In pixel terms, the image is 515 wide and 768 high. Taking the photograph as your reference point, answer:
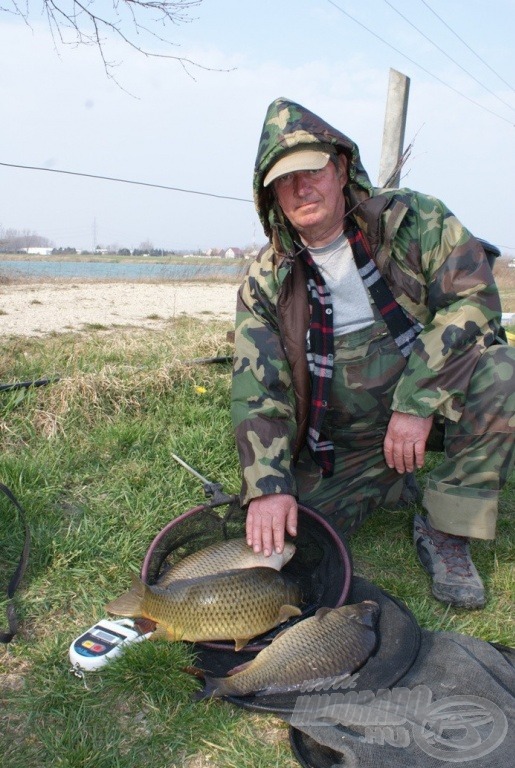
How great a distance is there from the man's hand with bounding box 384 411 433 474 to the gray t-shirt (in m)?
0.51

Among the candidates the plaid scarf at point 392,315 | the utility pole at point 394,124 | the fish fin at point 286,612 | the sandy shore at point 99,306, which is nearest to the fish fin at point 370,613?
the fish fin at point 286,612

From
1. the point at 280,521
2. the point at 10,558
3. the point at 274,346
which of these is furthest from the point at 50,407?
the point at 280,521

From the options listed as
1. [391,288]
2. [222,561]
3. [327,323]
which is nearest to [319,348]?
[327,323]

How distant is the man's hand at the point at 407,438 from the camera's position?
3.09 m

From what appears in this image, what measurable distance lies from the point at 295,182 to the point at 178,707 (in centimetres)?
223

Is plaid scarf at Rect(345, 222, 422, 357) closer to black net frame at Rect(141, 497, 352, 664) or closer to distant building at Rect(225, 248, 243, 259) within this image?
black net frame at Rect(141, 497, 352, 664)

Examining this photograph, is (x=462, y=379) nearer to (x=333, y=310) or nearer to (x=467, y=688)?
(x=333, y=310)

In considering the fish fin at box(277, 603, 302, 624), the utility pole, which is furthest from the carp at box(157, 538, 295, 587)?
the utility pole

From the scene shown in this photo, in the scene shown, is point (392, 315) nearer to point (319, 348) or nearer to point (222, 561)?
point (319, 348)

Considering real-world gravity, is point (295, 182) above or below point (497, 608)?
above

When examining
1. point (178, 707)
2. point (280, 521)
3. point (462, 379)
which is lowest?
point (178, 707)

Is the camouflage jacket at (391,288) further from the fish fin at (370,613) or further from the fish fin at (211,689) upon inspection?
the fish fin at (211,689)

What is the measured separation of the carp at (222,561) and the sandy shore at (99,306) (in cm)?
328

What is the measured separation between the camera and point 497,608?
121 inches
